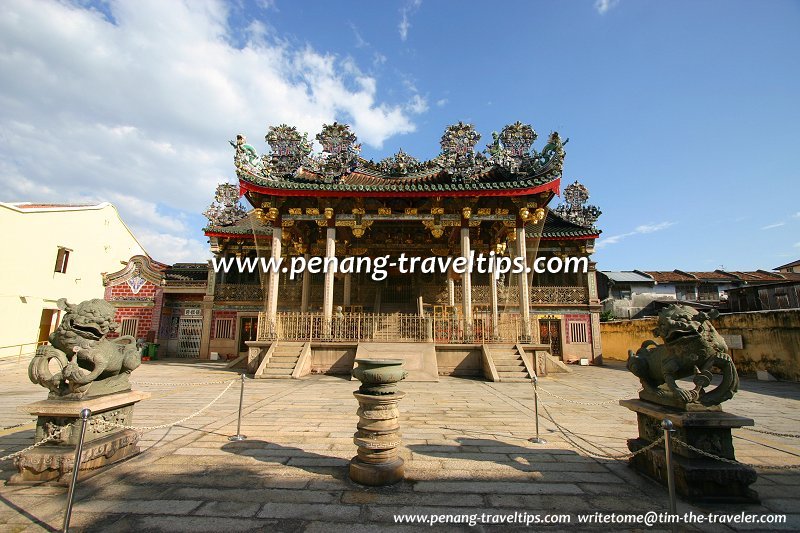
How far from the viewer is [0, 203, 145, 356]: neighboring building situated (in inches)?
687

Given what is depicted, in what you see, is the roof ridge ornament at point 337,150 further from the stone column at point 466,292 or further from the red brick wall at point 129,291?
the red brick wall at point 129,291

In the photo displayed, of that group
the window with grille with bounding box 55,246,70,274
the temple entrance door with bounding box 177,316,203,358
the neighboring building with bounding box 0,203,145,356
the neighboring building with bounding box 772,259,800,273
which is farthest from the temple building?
the neighboring building with bounding box 772,259,800,273

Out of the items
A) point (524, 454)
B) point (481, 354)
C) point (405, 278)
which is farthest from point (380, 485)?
point (405, 278)

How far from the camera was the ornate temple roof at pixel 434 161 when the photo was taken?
12.6m

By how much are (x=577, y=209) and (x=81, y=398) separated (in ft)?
70.6

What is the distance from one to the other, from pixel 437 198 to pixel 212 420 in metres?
10.1

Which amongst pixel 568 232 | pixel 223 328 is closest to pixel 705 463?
pixel 568 232

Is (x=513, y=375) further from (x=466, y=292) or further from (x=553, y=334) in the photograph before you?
(x=553, y=334)

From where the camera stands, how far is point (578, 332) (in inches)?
737

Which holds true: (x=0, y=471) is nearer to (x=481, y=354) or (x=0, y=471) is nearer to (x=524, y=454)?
(x=524, y=454)

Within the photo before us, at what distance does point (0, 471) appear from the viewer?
362cm

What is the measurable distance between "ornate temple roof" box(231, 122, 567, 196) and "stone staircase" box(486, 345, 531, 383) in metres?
5.55

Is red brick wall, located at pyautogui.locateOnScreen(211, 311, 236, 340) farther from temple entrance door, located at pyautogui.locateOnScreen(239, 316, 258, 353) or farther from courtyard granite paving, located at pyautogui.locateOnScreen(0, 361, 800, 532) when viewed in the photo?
courtyard granite paving, located at pyautogui.locateOnScreen(0, 361, 800, 532)

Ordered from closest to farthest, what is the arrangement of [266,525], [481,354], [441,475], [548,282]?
[266,525]
[441,475]
[481,354]
[548,282]
